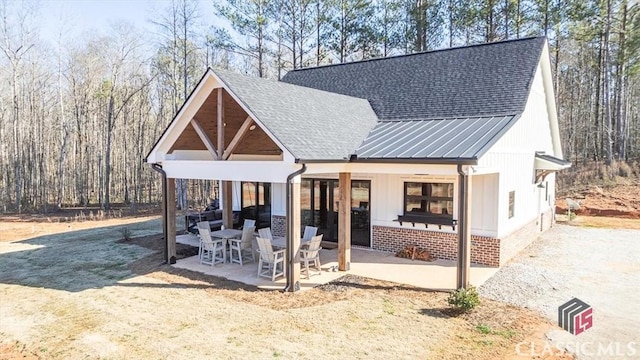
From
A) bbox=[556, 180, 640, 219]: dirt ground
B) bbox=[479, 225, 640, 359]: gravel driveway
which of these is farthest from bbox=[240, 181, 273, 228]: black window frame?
bbox=[556, 180, 640, 219]: dirt ground

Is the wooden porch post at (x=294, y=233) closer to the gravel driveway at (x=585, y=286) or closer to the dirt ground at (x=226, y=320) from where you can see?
the dirt ground at (x=226, y=320)

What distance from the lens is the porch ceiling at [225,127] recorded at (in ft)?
32.6

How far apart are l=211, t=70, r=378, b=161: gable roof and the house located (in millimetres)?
41

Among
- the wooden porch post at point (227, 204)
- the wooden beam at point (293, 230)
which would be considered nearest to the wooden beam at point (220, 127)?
the wooden beam at point (293, 230)

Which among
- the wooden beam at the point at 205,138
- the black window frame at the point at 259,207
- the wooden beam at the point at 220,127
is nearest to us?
the wooden beam at the point at 220,127

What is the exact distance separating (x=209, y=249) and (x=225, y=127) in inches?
131

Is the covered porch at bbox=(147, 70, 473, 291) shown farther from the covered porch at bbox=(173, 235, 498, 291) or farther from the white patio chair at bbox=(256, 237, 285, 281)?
the white patio chair at bbox=(256, 237, 285, 281)

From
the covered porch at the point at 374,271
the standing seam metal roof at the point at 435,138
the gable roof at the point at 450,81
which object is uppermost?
the gable roof at the point at 450,81

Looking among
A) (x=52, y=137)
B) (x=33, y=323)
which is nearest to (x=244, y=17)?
(x=52, y=137)

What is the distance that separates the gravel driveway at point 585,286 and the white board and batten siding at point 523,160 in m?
1.16

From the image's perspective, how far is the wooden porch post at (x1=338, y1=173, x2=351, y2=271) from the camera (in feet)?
30.6

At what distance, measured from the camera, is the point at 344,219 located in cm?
938

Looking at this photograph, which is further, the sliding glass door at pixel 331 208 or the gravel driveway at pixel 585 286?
the sliding glass door at pixel 331 208

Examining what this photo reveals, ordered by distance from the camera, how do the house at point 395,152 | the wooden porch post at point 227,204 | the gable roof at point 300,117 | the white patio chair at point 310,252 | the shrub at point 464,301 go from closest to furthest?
the shrub at point 464,301 < the gable roof at point 300,117 < the house at point 395,152 < the white patio chair at point 310,252 < the wooden porch post at point 227,204
